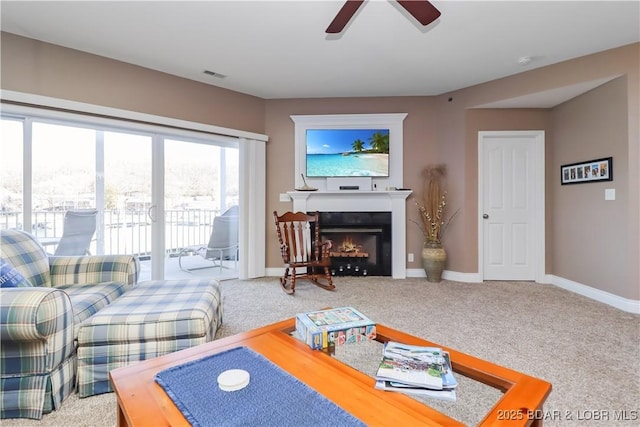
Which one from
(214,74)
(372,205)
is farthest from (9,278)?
(372,205)

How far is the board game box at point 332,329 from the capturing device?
1266 mm

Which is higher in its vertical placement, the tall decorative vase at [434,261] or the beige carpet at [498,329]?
the tall decorative vase at [434,261]

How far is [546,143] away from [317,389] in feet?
14.4

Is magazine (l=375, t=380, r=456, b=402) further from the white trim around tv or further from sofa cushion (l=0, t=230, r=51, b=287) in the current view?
the white trim around tv

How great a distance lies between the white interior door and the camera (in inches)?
155

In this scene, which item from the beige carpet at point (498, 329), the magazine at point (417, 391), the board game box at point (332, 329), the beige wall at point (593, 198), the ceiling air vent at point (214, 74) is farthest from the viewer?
the ceiling air vent at point (214, 74)

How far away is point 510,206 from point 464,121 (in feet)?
4.23

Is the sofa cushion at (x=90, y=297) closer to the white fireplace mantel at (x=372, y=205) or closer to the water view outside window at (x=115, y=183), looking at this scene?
the water view outside window at (x=115, y=183)

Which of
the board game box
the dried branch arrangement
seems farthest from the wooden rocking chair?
the board game box

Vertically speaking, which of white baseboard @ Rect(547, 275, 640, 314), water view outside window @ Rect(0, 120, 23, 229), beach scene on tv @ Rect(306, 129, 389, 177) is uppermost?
beach scene on tv @ Rect(306, 129, 389, 177)

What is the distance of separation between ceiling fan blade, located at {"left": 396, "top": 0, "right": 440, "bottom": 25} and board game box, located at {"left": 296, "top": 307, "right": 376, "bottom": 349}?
65.7 inches

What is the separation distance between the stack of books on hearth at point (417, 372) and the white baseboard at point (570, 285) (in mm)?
2949

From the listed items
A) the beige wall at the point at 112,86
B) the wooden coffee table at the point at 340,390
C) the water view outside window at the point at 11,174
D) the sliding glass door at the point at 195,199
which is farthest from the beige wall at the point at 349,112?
the wooden coffee table at the point at 340,390

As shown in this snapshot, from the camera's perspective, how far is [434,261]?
3.88 m
